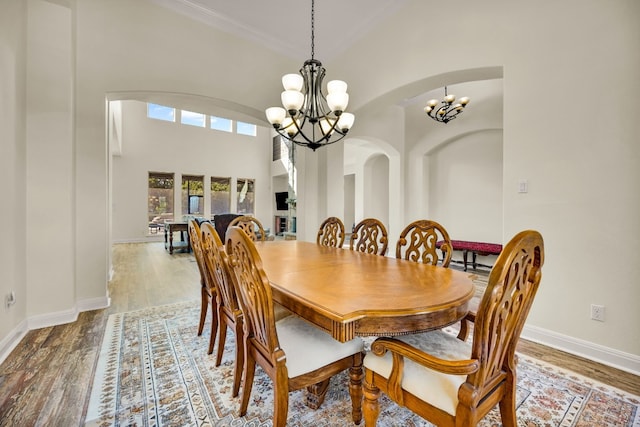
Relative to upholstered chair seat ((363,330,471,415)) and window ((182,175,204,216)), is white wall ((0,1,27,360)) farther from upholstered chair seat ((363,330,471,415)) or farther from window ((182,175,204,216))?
window ((182,175,204,216))

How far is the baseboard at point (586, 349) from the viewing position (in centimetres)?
195

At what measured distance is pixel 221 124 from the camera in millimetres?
10344

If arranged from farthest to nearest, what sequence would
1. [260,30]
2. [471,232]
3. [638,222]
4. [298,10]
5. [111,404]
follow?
[471,232]
[260,30]
[298,10]
[638,222]
[111,404]

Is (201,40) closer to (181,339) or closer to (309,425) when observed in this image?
(181,339)

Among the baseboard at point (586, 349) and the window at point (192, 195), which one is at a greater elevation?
the window at point (192, 195)

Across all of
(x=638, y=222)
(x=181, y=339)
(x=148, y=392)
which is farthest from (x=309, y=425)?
(x=638, y=222)

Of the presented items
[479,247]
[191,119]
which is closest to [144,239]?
[191,119]

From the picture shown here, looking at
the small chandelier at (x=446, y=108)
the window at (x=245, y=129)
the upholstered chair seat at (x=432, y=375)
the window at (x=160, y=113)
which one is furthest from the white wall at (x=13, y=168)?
the window at (x=245, y=129)

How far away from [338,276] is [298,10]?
3.44 metres

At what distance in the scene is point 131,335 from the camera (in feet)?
7.98

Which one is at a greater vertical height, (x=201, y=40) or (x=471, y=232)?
(x=201, y=40)

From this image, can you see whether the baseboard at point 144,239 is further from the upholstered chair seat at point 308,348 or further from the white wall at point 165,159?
the upholstered chair seat at point 308,348

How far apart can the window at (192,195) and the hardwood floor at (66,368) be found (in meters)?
6.61

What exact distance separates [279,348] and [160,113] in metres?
10.2
